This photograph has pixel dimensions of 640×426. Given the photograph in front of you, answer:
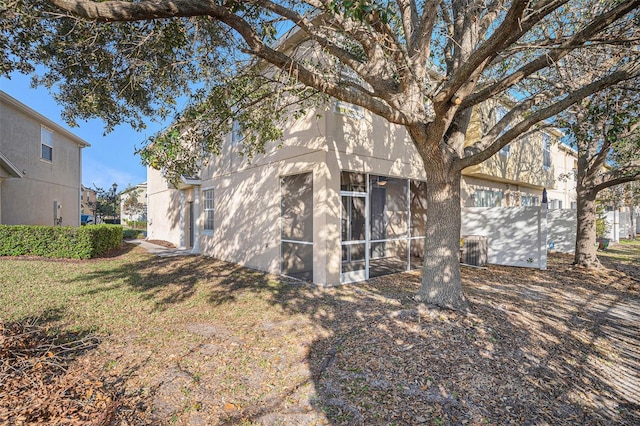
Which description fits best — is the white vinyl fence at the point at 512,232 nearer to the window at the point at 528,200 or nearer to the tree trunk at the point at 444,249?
the window at the point at 528,200

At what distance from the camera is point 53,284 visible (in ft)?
25.3

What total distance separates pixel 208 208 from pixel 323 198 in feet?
25.9

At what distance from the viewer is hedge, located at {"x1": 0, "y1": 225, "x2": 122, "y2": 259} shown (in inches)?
443

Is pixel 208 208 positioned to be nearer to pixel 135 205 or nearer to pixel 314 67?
pixel 314 67

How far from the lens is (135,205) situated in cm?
3681

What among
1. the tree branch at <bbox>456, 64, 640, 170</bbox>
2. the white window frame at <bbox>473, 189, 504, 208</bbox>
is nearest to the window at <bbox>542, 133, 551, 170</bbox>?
the white window frame at <bbox>473, 189, 504, 208</bbox>

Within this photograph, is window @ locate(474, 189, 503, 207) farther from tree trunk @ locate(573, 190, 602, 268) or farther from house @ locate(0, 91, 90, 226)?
house @ locate(0, 91, 90, 226)

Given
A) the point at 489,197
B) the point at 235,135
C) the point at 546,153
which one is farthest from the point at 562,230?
the point at 235,135

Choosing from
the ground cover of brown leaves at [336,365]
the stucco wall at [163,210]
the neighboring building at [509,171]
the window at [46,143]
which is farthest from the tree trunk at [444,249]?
the window at [46,143]

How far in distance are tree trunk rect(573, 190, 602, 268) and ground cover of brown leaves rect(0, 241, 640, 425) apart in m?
4.72

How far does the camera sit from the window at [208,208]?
13641 mm

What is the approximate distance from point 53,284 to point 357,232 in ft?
28.5

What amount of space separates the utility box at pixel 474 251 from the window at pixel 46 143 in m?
20.8

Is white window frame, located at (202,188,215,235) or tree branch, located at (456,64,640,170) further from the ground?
tree branch, located at (456,64,640,170)
